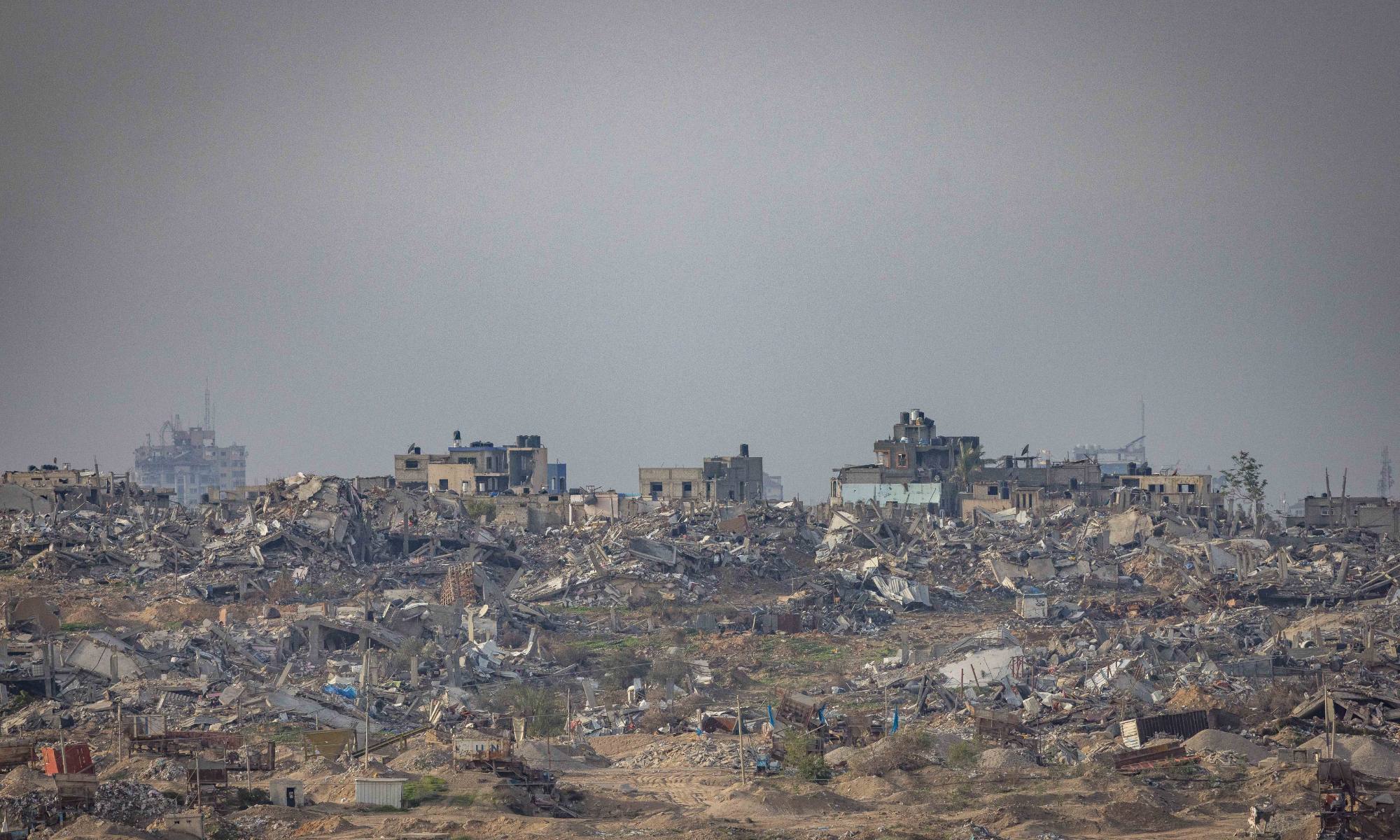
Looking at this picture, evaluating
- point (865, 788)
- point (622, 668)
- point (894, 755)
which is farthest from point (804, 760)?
point (622, 668)

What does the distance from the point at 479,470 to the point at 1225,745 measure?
5758 cm

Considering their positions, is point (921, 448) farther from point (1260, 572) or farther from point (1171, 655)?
point (1171, 655)

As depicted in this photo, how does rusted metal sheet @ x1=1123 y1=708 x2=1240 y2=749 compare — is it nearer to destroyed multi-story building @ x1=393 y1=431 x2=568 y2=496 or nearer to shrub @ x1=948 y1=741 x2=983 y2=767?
shrub @ x1=948 y1=741 x2=983 y2=767

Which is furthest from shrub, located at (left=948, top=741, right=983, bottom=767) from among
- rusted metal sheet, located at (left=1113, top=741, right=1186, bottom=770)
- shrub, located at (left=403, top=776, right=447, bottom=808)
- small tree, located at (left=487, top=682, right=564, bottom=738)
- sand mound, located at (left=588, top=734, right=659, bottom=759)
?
shrub, located at (left=403, top=776, right=447, bottom=808)

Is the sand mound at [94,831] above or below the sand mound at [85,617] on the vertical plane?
below

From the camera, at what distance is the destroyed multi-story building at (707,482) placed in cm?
7344

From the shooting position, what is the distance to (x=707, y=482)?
73438 mm

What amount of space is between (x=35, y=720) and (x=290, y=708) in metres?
3.96

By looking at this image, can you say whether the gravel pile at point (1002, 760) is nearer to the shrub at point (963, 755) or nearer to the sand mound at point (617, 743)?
the shrub at point (963, 755)

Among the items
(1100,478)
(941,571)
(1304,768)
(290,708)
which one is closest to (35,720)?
(290,708)

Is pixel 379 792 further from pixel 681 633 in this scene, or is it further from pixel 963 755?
pixel 681 633

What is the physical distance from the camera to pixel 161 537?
157 feet

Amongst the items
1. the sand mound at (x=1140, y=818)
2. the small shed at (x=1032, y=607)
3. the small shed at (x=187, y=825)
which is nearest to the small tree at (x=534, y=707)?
the small shed at (x=187, y=825)

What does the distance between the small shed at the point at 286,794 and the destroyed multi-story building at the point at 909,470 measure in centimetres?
5429
